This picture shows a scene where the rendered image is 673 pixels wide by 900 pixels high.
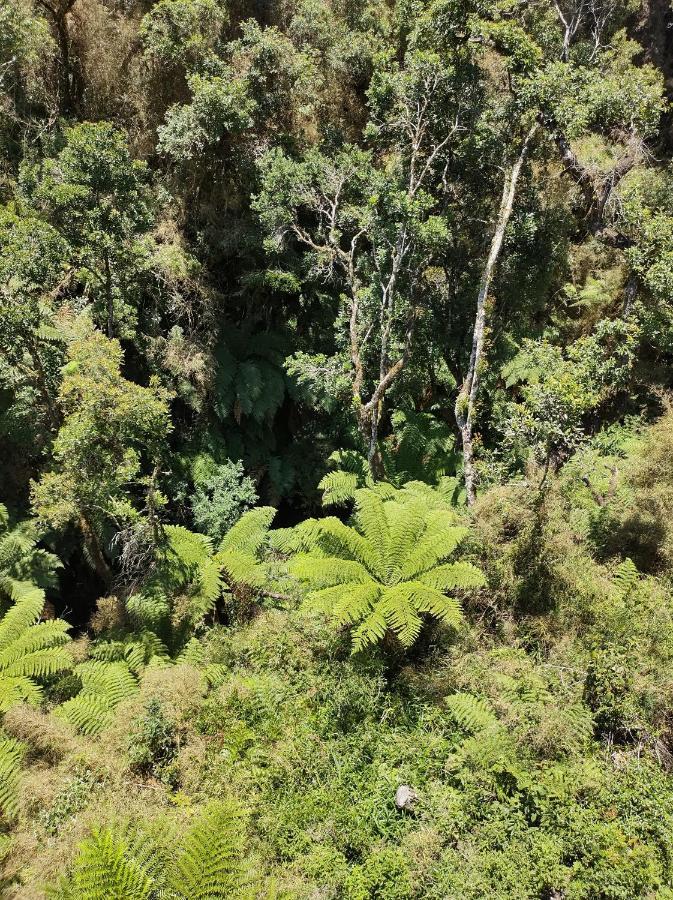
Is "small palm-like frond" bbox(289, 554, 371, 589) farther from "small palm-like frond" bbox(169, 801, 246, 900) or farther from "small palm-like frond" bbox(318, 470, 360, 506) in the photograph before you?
"small palm-like frond" bbox(318, 470, 360, 506)

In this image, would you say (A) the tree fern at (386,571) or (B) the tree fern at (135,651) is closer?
(A) the tree fern at (386,571)

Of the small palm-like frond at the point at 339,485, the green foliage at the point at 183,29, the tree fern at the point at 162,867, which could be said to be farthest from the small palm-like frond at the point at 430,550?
the green foliage at the point at 183,29

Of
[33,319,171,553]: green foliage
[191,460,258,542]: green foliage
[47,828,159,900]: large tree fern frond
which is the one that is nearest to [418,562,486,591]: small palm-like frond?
[47,828,159,900]: large tree fern frond

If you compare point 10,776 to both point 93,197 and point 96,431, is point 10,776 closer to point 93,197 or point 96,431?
point 96,431

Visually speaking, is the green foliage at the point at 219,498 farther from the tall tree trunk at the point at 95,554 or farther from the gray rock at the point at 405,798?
the gray rock at the point at 405,798

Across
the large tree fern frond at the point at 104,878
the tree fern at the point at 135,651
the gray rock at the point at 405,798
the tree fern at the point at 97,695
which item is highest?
the large tree fern frond at the point at 104,878

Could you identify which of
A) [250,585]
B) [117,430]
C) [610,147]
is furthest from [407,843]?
[610,147]

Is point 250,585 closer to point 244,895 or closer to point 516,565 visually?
point 516,565
